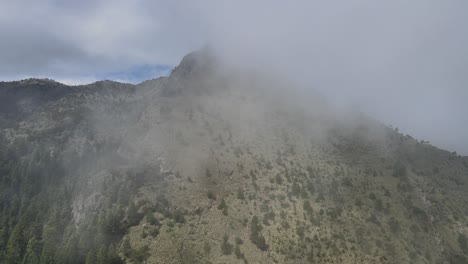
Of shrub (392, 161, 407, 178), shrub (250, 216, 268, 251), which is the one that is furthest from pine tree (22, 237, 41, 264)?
shrub (392, 161, 407, 178)

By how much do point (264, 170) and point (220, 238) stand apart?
25.3 meters

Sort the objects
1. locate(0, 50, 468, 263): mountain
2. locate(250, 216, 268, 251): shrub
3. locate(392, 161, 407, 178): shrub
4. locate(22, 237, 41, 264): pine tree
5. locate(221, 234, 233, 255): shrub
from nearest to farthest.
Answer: locate(221, 234, 233, 255): shrub, locate(250, 216, 268, 251): shrub, locate(0, 50, 468, 263): mountain, locate(392, 161, 407, 178): shrub, locate(22, 237, 41, 264): pine tree

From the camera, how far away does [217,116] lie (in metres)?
124

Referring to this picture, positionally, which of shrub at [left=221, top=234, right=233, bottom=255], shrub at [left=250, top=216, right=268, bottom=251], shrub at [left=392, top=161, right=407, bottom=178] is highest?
shrub at [left=392, top=161, right=407, bottom=178]

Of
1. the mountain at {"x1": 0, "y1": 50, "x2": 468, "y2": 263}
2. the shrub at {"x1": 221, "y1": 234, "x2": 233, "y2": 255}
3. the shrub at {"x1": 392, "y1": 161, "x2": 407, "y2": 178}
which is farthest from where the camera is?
the shrub at {"x1": 392, "y1": 161, "x2": 407, "y2": 178}

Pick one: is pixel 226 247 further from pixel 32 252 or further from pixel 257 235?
pixel 32 252

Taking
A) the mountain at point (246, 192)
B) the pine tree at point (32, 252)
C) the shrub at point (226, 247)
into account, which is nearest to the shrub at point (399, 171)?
the mountain at point (246, 192)

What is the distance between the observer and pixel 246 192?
302ft

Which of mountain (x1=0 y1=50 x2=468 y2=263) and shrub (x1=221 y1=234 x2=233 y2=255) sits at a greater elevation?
mountain (x1=0 y1=50 x2=468 y2=263)

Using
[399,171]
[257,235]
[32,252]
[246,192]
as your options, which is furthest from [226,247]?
[32,252]

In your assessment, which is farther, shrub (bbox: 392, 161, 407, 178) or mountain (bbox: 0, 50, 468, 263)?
shrub (bbox: 392, 161, 407, 178)

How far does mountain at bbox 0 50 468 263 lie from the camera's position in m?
80.6

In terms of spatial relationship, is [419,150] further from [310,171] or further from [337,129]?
[310,171]

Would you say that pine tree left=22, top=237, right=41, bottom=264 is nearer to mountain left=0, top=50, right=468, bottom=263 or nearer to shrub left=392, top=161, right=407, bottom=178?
mountain left=0, top=50, right=468, bottom=263
